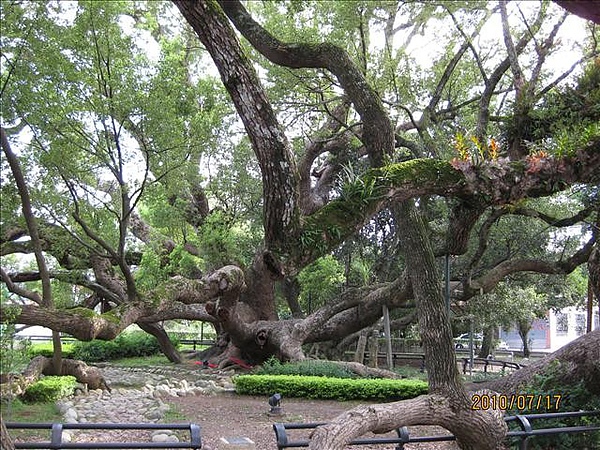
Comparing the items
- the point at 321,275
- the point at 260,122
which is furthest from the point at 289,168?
the point at 321,275

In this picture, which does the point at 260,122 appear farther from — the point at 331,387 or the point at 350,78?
the point at 331,387

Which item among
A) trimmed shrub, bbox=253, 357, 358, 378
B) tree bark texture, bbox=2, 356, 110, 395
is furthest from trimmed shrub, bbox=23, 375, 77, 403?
trimmed shrub, bbox=253, 357, 358, 378

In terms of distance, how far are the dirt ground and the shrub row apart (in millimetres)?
196

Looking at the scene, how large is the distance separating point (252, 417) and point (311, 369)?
3.24 metres

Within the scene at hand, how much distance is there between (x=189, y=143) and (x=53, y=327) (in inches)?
168

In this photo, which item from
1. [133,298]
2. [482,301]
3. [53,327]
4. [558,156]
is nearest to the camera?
[558,156]

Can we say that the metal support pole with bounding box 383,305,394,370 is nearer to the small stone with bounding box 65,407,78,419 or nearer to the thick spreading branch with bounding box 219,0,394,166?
the small stone with bounding box 65,407,78,419

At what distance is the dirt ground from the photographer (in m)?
6.66

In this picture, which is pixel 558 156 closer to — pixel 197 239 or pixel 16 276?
pixel 197 239

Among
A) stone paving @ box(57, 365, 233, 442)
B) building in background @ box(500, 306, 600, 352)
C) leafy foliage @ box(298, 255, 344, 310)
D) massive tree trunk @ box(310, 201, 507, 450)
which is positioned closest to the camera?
massive tree trunk @ box(310, 201, 507, 450)

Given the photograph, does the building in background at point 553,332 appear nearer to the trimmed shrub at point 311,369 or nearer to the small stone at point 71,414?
the trimmed shrub at point 311,369

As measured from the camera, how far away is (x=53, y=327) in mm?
7340

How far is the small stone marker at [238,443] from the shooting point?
6238mm

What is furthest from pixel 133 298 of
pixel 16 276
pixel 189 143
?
pixel 16 276
